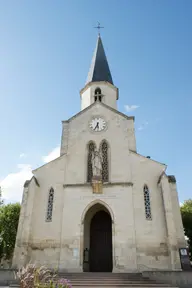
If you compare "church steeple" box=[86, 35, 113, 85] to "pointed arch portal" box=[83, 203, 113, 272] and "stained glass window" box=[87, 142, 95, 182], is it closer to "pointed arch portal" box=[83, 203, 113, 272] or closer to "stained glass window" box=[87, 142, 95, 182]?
"stained glass window" box=[87, 142, 95, 182]

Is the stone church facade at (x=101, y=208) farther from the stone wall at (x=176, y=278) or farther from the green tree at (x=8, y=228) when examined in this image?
the green tree at (x=8, y=228)

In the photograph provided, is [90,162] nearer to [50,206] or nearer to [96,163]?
[96,163]

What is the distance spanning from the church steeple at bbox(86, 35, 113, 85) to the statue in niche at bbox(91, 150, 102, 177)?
915 cm

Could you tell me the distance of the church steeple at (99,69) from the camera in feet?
75.7

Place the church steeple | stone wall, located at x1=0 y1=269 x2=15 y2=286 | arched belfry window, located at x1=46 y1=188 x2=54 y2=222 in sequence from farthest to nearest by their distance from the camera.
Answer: the church steeple < arched belfry window, located at x1=46 y1=188 x2=54 y2=222 < stone wall, located at x1=0 y1=269 x2=15 y2=286

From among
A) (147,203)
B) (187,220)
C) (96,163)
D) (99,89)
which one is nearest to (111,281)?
(147,203)

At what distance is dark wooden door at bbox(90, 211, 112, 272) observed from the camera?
1510 cm

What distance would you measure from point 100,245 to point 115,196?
148 inches

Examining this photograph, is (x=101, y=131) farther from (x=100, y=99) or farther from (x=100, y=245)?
(x=100, y=245)

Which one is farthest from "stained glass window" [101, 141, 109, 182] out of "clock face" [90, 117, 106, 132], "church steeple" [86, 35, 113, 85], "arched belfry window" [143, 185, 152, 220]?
"church steeple" [86, 35, 113, 85]

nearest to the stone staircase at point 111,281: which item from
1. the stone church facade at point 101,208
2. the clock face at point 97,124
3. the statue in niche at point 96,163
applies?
the stone church facade at point 101,208

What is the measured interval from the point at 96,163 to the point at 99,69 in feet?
40.1

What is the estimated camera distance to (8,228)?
2250 centimetres

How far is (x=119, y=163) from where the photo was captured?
53.7 feet
